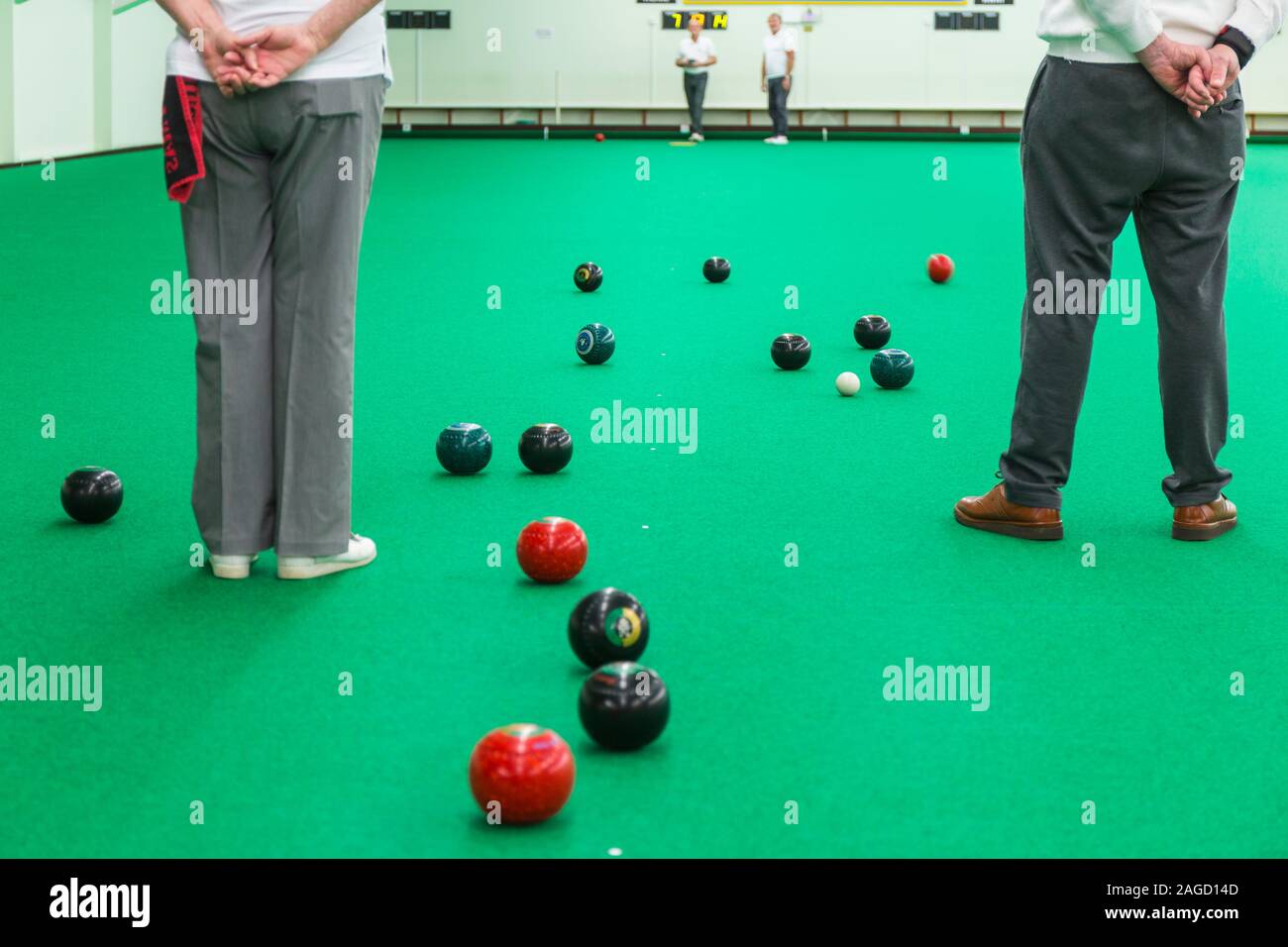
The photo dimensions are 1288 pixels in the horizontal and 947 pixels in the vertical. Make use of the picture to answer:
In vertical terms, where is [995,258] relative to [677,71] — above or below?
below

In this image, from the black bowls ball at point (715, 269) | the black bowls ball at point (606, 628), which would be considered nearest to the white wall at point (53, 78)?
the black bowls ball at point (715, 269)

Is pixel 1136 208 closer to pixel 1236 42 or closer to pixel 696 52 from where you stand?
pixel 1236 42

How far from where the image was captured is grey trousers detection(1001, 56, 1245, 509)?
12.8 feet

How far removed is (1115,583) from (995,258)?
6.86 metres

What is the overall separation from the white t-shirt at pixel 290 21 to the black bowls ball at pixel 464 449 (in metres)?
1.46

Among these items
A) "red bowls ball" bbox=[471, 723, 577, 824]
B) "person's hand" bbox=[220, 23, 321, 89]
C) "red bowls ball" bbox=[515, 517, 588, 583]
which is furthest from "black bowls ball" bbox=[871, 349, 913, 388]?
"red bowls ball" bbox=[471, 723, 577, 824]

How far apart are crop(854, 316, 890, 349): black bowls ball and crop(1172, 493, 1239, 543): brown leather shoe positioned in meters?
2.94

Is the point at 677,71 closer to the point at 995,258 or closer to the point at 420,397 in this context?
the point at 995,258

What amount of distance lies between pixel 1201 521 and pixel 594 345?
3.06m

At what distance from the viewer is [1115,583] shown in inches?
149

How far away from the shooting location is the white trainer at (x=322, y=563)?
3736 millimetres

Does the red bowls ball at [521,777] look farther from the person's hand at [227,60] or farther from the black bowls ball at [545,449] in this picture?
the black bowls ball at [545,449]

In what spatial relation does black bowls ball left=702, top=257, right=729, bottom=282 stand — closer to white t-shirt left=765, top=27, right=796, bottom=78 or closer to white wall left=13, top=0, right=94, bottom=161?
white wall left=13, top=0, right=94, bottom=161
